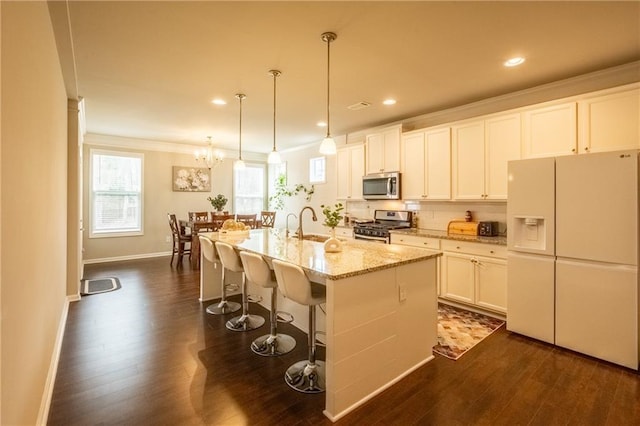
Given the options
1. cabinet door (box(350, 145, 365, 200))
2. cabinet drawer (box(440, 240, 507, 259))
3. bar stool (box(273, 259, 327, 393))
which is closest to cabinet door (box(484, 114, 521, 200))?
cabinet drawer (box(440, 240, 507, 259))

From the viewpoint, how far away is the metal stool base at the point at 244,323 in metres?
3.19

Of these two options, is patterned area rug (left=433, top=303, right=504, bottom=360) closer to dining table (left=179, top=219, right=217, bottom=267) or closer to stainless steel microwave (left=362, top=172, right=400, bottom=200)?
stainless steel microwave (left=362, top=172, right=400, bottom=200)

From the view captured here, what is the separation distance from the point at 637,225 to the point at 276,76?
3.42m

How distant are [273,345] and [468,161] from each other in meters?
3.17

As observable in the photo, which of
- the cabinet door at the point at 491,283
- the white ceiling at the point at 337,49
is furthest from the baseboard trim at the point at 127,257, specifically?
the cabinet door at the point at 491,283

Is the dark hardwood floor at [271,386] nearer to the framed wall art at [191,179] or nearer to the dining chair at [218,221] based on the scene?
the dining chair at [218,221]

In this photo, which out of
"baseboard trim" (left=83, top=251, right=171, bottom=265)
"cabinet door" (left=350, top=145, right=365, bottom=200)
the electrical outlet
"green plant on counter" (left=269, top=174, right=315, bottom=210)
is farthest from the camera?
"green plant on counter" (left=269, top=174, right=315, bottom=210)

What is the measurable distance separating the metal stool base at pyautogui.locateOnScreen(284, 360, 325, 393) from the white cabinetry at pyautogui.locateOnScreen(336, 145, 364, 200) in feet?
11.1

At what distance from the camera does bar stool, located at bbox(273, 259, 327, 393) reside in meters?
2.07

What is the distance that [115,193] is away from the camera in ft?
21.2

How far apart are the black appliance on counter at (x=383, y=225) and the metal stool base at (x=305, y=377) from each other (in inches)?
96.1

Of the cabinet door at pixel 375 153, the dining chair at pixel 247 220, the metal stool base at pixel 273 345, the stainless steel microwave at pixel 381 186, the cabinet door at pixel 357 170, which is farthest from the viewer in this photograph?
the dining chair at pixel 247 220

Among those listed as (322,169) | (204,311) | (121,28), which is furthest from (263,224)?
(121,28)

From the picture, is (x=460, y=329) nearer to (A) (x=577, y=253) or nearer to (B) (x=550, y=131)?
(A) (x=577, y=253)
